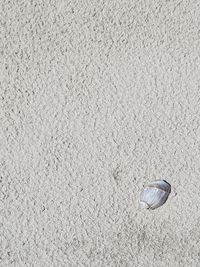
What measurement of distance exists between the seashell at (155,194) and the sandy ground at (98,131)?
0.11 ft

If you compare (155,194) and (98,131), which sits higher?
(98,131)

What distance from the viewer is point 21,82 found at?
8.43 feet

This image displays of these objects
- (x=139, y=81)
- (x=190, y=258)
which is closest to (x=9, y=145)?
(x=139, y=81)

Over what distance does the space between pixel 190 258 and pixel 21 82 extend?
44.1 inches

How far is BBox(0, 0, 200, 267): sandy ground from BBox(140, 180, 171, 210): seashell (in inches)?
1.3

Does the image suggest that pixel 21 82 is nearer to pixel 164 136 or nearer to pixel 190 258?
pixel 164 136

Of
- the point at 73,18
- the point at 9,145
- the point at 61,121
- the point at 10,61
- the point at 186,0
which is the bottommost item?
the point at 9,145

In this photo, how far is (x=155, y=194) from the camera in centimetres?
244

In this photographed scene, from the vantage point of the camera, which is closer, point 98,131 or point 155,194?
point 155,194

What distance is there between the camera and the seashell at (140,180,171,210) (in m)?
2.45

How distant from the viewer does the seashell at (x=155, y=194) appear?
2.45 metres

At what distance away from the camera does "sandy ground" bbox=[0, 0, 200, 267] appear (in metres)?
2.43

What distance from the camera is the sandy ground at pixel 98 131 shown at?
243cm

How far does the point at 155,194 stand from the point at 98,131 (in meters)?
0.40
